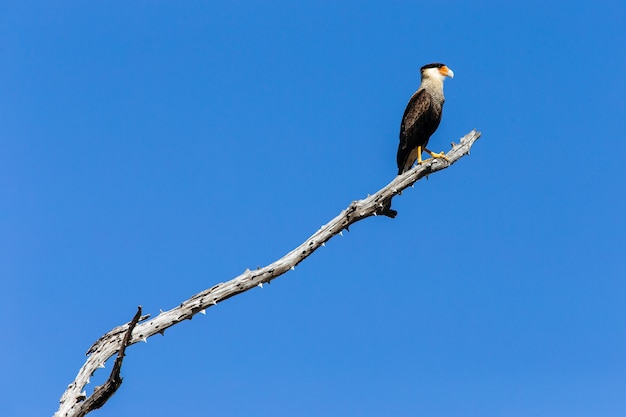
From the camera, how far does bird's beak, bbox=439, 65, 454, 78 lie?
998 cm

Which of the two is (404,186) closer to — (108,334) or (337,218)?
(337,218)

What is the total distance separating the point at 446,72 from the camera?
10023 mm

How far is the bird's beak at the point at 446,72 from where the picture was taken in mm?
9977

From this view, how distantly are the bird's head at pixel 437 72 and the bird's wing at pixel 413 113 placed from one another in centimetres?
43


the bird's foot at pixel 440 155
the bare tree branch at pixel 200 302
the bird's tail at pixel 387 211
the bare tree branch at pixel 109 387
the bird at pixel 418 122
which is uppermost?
the bird at pixel 418 122

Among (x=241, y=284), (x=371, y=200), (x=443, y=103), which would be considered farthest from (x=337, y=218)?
(x=443, y=103)

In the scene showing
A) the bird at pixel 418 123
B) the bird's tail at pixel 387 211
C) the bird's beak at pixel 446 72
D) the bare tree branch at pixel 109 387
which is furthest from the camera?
the bird's beak at pixel 446 72

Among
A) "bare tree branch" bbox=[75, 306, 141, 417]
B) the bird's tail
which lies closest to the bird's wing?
the bird's tail

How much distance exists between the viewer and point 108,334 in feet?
24.5

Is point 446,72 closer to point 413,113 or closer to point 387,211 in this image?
point 413,113

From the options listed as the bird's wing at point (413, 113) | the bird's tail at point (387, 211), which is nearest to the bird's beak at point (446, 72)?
the bird's wing at point (413, 113)

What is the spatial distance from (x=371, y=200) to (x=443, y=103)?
2669 mm

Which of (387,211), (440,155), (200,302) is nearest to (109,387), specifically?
(200,302)

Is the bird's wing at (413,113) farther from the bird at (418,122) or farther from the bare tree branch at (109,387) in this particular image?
the bare tree branch at (109,387)
